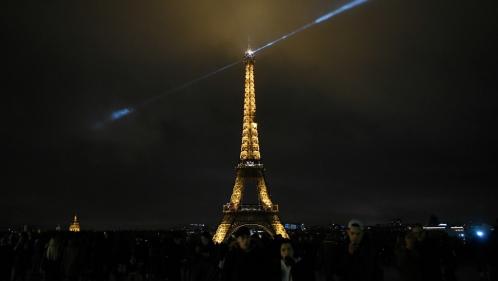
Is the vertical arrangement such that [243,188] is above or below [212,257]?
above

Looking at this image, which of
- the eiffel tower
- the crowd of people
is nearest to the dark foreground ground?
the crowd of people

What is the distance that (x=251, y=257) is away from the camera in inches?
199

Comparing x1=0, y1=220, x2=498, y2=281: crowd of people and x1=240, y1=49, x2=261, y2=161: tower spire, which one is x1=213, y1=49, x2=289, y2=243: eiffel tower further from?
x1=0, y1=220, x2=498, y2=281: crowd of people

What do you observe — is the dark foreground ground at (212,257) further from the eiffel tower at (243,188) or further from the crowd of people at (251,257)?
the eiffel tower at (243,188)

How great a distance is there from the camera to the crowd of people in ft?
17.0

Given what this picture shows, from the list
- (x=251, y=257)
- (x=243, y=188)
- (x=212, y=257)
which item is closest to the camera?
(x=251, y=257)

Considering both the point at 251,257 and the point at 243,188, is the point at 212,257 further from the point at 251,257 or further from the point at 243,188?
the point at 243,188

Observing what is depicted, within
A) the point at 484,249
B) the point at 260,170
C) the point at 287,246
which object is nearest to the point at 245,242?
the point at 287,246

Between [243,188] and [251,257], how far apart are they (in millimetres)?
49952

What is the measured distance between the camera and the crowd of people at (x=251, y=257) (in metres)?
5.20

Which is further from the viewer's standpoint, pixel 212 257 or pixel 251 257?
pixel 212 257

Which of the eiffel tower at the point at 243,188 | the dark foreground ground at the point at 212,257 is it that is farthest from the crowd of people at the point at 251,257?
the eiffel tower at the point at 243,188

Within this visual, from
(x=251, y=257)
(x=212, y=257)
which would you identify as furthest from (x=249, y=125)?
(x=251, y=257)

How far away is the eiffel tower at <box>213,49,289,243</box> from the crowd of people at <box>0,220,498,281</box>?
119 ft
